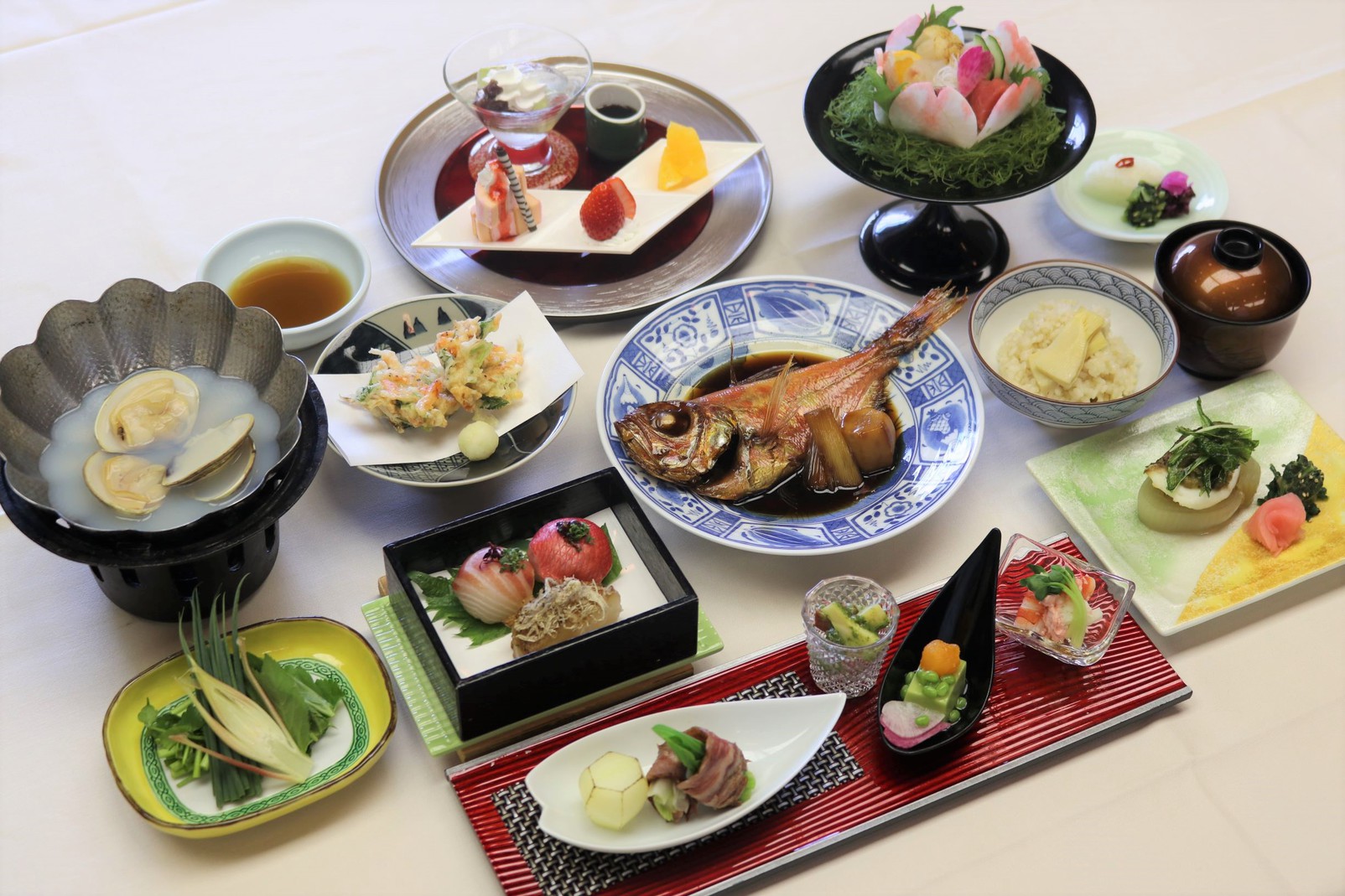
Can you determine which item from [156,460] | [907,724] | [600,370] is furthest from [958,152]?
[156,460]

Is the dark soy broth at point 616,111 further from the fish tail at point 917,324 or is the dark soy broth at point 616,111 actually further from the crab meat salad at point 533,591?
the crab meat salad at point 533,591

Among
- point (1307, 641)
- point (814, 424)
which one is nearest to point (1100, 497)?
point (1307, 641)

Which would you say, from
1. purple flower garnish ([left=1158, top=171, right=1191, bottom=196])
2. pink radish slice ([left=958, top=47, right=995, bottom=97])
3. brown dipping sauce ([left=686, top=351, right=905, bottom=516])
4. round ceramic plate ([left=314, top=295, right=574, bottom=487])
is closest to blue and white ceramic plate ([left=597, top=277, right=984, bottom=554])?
brown dipping sauce ([left=686, top=351, right=905, bottom=516])

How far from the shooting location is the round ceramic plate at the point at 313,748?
5.23 ft

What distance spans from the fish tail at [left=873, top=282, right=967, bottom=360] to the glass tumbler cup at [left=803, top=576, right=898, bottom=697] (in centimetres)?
57

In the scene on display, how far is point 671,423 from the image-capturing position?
6.68ft

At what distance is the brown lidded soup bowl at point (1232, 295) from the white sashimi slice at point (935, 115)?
47 centimetres

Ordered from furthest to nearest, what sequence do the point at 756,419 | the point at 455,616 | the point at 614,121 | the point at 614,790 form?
the point at 614,121
the point at 756,419
the point at 455,616
the point at 614,790

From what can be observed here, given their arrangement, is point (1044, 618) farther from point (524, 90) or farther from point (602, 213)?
point (524, 90)

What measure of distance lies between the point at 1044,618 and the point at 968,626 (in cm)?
13

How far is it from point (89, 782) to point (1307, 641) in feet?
6.32

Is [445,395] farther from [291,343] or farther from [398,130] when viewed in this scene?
[398,130]

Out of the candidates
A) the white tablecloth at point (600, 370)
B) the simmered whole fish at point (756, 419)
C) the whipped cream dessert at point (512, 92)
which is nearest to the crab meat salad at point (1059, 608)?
the white tablecloth at point (600, 370)

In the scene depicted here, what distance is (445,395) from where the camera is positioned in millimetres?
2020
